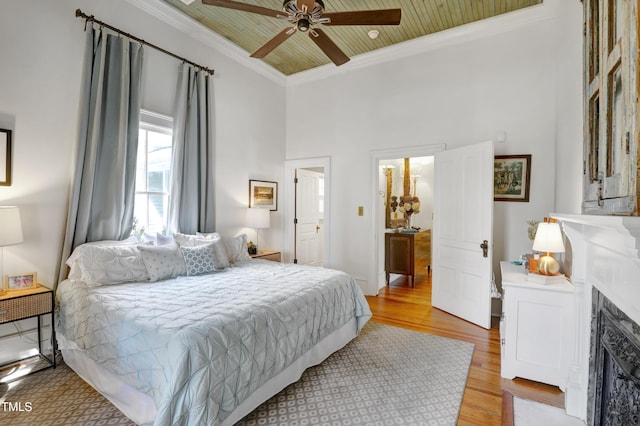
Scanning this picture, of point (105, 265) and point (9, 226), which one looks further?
point (105, 265)

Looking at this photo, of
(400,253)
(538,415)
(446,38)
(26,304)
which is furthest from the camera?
(400,253)

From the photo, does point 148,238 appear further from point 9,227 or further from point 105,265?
point 9,227

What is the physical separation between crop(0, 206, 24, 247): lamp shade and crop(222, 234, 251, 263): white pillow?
187 centimetres

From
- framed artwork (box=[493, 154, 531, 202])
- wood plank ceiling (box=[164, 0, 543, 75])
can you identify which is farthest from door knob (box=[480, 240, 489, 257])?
wood plank ceiling (box=[164, 0, 543, 75])

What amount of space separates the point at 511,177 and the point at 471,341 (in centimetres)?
191

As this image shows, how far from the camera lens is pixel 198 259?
3.17 m

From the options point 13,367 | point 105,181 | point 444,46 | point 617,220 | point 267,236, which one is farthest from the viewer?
point 267,236

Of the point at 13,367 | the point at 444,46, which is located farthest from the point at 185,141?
the point at 444,46

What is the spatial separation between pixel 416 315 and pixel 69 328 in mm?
3508

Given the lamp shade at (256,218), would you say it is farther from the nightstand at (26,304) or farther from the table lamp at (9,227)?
the table lamp at (9,227)

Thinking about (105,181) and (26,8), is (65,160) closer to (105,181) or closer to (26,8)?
(105,181)

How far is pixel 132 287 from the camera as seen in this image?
8.50ft

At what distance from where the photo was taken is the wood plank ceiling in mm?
3479

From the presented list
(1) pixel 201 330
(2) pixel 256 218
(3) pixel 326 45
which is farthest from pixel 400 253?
(1) pixel 201 330
